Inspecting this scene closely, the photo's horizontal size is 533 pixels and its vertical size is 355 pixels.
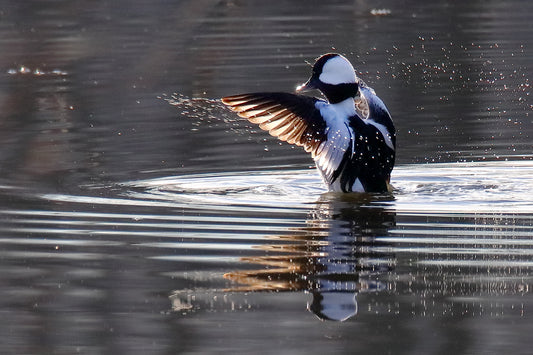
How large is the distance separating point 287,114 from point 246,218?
1112mm

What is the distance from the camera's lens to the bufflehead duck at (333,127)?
318 inches

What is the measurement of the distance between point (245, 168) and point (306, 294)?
3.78 metres

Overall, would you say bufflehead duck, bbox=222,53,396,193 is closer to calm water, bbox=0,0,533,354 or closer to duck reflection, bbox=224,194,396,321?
calm water, bbox=0,0,533,354

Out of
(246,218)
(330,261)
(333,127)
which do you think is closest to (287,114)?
(333,127)

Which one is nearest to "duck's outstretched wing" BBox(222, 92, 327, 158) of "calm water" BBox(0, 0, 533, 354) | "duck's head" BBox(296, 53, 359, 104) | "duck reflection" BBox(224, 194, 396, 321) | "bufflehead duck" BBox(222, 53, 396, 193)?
"bufflehead duck" BBox(222, 53, 396, 193)

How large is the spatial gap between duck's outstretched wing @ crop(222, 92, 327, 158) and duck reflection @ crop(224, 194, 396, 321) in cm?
51

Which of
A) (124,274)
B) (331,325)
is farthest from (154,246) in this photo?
(331,325)

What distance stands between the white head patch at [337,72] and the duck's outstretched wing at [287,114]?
0.15 m

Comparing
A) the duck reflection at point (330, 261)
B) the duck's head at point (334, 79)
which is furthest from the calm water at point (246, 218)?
the duck's head at point (334, 79)

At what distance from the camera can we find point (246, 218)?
7.32 meters

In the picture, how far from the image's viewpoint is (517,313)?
17.0 ft

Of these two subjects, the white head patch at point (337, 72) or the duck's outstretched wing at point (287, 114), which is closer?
the duck's outstretched wing at point (287, 114)

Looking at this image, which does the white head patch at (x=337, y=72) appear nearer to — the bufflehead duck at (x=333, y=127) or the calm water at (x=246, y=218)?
the bufflehead duck at (x=333, y=127)

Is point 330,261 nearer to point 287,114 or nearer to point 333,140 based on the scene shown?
point 333,140
